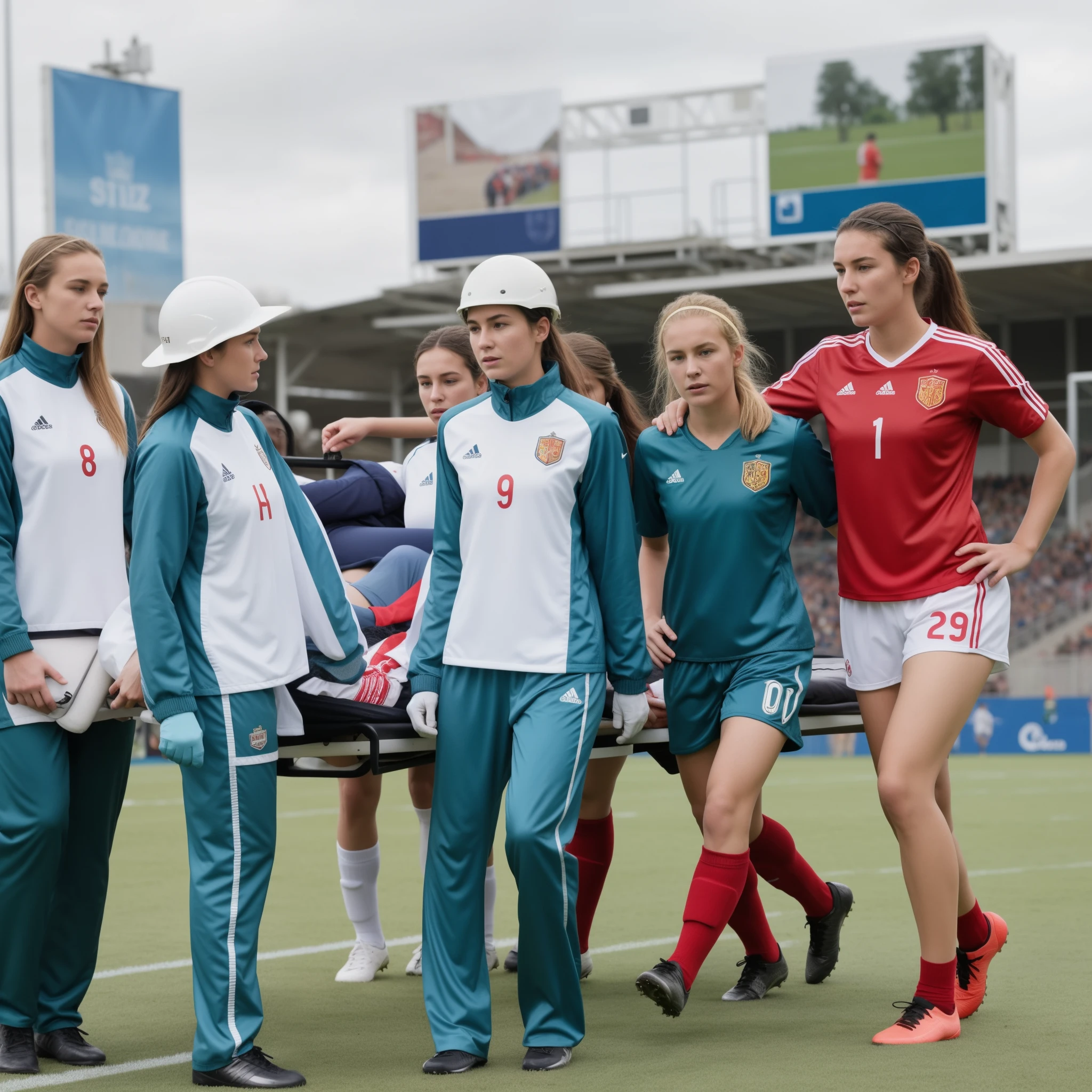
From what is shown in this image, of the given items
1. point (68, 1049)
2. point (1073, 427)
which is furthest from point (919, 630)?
point (1073, 427)

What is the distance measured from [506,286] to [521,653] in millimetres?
1051

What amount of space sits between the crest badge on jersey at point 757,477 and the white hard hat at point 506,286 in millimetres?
826

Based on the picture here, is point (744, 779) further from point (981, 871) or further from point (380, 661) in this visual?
point (981, 871)

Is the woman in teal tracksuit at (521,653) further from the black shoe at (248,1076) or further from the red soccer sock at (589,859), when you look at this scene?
the red soccer sock at (589,859)

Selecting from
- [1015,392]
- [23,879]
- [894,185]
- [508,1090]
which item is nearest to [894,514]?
[1015,392]

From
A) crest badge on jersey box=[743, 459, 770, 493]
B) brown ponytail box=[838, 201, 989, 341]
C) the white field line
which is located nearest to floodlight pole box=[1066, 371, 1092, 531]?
brown ponytail box=[838, 201, 989, 341]

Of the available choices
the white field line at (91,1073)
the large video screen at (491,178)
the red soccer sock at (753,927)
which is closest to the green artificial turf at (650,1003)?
the white field line at (91,1073)

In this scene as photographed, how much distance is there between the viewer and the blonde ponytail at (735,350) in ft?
16.9

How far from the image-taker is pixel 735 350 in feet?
17.1

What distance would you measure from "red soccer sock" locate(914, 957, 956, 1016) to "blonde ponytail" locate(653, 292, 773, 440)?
1.68 metres

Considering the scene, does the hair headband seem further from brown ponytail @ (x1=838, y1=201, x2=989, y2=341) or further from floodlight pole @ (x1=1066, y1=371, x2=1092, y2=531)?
floodlight pole @ (x1=1066, y1=371, x2=1092, y2=531)

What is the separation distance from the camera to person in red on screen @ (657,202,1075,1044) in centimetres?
493

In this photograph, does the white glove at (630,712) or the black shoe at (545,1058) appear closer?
the black shoe at (545,1058)

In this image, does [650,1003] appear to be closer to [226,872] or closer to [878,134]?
[226,872]
